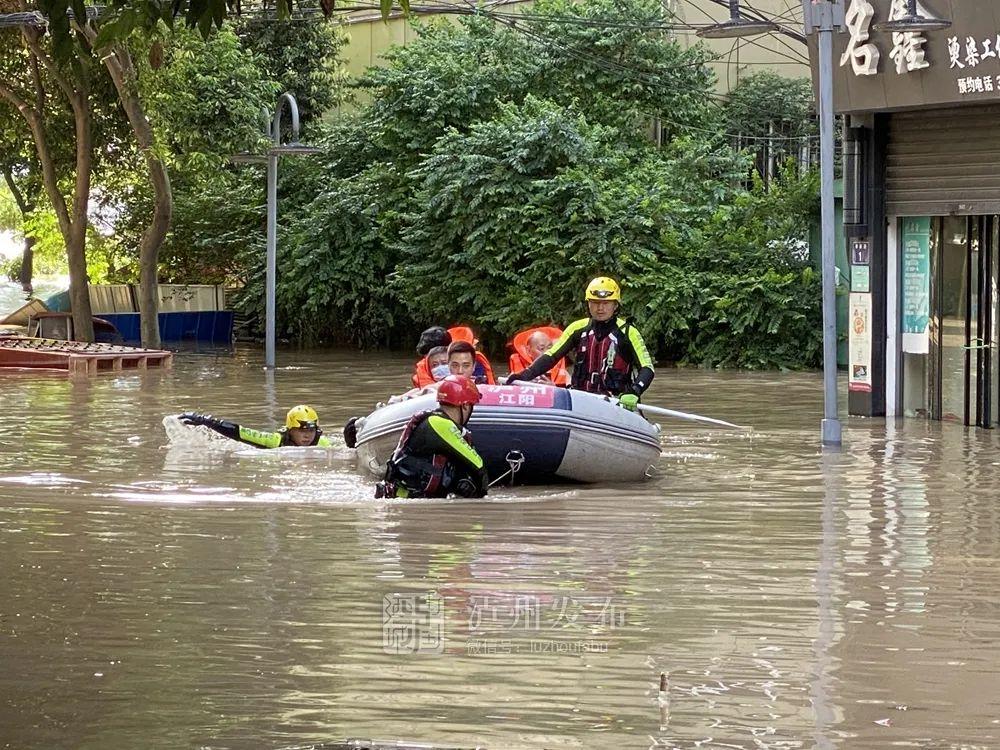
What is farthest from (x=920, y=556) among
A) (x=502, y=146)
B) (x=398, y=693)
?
(x=502, y=146)

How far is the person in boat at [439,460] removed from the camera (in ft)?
34.9

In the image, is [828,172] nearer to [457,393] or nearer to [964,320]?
[964,320]

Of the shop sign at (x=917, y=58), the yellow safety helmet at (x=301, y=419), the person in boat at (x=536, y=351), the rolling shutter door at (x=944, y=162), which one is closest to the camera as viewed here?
the person in boat at (x=536, y=351)

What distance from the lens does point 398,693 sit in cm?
609

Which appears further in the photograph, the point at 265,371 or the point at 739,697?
the point at 265,371

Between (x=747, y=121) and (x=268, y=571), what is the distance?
87.7 ft

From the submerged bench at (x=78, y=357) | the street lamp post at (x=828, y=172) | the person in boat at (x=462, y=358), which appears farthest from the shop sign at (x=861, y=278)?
the submerged bench at (x=78, y=357)

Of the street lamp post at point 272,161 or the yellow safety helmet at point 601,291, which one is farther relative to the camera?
the street lamp post at point 272,161

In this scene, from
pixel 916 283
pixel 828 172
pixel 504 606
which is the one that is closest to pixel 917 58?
pixel 828 172

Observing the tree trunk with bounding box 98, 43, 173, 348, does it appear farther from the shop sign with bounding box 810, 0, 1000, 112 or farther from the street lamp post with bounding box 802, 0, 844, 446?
the street lamp post with bounding box 802, 0, 844, 446

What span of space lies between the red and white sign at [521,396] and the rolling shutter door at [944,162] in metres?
6.09

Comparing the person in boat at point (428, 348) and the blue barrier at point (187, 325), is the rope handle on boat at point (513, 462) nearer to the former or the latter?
the person in boat at point (428, 348)

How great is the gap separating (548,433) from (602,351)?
4.16 ft

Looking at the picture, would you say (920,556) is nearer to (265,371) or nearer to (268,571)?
(268,571)
